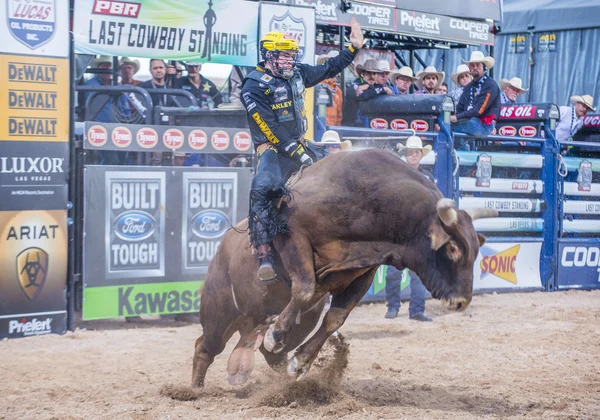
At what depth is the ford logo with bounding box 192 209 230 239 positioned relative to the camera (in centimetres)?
918

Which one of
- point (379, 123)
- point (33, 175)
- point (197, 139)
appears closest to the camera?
point (33, 175)

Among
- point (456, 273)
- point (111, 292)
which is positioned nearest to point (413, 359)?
point (456, 273)

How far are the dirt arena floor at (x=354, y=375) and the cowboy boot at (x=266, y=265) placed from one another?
0.88m

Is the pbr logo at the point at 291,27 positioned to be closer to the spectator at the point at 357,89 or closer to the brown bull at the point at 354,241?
the spectator at the point at 357,89

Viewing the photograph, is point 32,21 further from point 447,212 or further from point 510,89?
point 510,89

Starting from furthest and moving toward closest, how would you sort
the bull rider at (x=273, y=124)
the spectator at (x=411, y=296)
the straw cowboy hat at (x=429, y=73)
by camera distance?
the straw cowboy hat at (x=429, y=73) → the spectator at (x=411, y=296) → the bull rider at (x=273, y=124)

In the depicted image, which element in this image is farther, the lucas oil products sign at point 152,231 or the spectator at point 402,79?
the spectator at point 402,79

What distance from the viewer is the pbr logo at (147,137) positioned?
28.8ft

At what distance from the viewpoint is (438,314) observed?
10180 millimetres

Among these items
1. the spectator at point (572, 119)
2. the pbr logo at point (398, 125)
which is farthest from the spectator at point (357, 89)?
the spectator at point (572, 119)

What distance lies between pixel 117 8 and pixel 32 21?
92 cm

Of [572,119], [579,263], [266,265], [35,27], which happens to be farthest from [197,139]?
[572,119]

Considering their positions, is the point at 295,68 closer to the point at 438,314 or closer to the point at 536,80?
the point at 438,314

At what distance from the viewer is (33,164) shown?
8.20m
